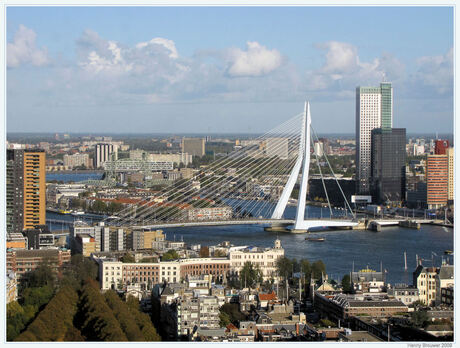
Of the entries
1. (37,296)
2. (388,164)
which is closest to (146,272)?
(37,296)

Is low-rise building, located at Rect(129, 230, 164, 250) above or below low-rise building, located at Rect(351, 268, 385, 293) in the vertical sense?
above

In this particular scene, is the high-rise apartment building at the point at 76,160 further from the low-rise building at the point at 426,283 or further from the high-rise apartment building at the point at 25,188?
the low-rise building at the point at 426,283

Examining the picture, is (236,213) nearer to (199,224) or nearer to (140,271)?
(199,224)

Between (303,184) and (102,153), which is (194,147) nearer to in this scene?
(102,153)

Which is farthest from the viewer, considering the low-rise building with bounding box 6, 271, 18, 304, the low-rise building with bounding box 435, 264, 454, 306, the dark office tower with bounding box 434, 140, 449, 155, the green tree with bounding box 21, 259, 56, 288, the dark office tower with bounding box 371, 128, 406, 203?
the dark office tower with bounding box 371, 128, 406, 203

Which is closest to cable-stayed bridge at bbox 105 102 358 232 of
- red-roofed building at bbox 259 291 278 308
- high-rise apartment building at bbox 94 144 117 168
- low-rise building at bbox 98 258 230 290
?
low-rise building at bbox 98 258 230 290

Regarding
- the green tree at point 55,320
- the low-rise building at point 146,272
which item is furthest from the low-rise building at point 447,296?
the green tree at point 55,320

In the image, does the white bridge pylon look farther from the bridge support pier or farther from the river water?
the river water
